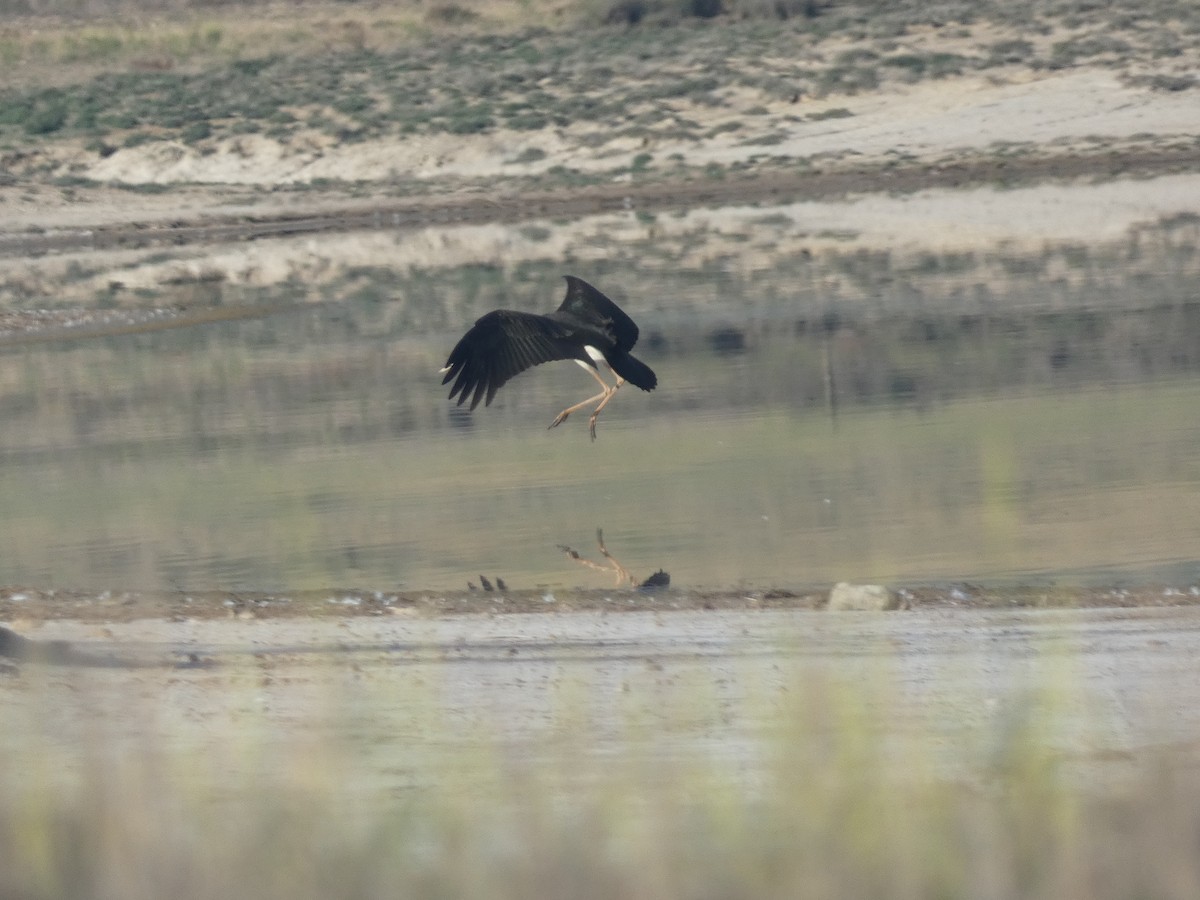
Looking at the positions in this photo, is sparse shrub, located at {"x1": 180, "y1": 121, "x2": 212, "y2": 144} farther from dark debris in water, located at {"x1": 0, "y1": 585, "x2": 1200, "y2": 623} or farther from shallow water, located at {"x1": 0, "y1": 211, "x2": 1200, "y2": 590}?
dark debris in water, located at {"x1": 0, "y1": 585, "x2": 1200, "y2": 623}

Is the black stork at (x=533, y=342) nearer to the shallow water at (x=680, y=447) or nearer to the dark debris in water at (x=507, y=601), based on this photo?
the shallow water at (x=680, y=447)

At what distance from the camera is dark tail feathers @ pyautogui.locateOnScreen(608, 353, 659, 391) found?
10.5 metres

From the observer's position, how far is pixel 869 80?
34094 millimetres

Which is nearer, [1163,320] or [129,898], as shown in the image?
[129,898]

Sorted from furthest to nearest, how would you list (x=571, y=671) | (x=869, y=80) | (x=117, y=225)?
1. (x=869, y=80)
2. (x=117, y=225)
3. (x=571, y=671)

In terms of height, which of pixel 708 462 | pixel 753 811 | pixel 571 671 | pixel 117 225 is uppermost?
pixel 753 811

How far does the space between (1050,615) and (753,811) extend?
342 cm

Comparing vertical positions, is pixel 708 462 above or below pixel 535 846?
below

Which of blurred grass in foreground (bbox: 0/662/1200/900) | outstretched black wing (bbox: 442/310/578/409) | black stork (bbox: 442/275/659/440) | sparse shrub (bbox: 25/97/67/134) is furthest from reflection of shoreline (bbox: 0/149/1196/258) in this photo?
blurred grass in foreground (bbox: 0/662/1200/900)

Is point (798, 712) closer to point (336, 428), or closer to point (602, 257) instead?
point (336, 428)

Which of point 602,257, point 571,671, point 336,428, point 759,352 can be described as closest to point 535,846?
point 571,671

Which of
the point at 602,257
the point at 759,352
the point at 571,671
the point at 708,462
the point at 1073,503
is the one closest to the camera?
the point at 571,671

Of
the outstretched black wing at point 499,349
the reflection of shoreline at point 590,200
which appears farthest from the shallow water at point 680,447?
the reflection of shoreline at point 590,200

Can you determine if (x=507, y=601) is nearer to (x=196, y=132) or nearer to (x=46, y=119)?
(x=196, y=132)
